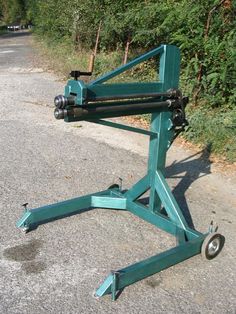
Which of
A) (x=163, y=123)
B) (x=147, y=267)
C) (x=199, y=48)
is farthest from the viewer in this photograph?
(x=199, y=48)

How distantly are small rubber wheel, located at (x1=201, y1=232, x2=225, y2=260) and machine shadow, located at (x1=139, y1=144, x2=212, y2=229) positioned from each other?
36.7 inches

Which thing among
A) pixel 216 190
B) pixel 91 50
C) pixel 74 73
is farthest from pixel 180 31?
pixel 91 50

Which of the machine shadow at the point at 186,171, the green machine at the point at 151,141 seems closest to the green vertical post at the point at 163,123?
the green machine at the point at 151,141

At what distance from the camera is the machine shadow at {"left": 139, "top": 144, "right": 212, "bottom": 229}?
545 centimetres

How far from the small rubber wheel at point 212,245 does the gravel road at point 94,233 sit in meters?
0.07

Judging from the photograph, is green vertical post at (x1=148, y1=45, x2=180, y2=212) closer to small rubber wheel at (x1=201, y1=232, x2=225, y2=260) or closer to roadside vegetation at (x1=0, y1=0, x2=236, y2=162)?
small rubber wheel at (x1=201, y1=232, x2=225, y2=260)

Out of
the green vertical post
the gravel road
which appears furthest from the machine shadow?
the green vertical post

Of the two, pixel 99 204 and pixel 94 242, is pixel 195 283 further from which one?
pixel 99 204

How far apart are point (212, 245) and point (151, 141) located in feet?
3.62

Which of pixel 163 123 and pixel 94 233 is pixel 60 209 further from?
pixel 163 123

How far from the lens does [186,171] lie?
6.39 meters

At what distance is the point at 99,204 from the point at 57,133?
367 centimetres

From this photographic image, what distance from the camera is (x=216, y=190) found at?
5734mm

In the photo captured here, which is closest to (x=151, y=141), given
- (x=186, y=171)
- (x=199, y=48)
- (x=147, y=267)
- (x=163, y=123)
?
(x=163, y=123)
